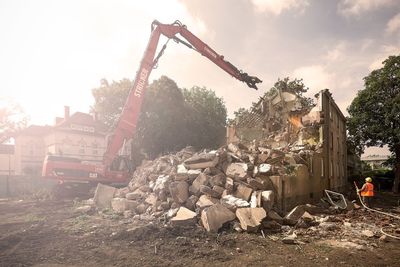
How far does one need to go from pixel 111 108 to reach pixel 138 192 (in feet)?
71.7

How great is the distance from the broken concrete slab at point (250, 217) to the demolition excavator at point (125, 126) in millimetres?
7835

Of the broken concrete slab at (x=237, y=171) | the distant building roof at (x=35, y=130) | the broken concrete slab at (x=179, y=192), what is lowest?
the broken concrete slab at (x=179, y=192)

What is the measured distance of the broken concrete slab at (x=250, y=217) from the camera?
7.71 metres

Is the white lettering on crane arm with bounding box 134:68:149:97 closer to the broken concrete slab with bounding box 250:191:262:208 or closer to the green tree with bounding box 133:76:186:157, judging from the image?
the broken concrete slab with bounding box 250:191:262:208

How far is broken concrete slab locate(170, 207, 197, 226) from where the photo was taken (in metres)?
8.15

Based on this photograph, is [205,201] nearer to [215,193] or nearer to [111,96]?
[215,193]

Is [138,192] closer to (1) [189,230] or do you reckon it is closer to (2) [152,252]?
(1) [189,230]

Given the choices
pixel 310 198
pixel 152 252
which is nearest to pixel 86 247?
pixel 152 252

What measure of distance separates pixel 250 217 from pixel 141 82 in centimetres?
881

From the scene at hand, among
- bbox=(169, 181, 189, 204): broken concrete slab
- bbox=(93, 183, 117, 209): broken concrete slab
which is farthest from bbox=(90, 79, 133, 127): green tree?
bbox=(169, 181, 189, 204): broken concrete slab

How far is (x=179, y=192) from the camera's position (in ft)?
31.2

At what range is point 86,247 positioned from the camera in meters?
6.56

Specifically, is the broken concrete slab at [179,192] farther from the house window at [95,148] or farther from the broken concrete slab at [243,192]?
the house window at [95,148]

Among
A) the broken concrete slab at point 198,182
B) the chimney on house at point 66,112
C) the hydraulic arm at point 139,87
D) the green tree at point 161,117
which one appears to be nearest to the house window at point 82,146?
the chimney on house at point 66,112
